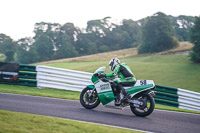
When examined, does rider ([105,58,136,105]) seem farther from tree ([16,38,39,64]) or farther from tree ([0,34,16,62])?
tree ([0,34,16,62])

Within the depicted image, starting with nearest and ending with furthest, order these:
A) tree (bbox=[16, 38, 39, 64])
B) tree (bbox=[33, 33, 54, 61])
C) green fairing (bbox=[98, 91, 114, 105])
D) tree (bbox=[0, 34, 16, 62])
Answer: green fairing (bbox=[98, 91, 114, 105]) → tree (bbox=[16, 38, 39, 64]) → tree (bbox=[0, 34, 16, 62]) → tree (bbox=[33, 33, 54, 61])

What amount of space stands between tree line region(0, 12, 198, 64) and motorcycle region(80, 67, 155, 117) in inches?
2628

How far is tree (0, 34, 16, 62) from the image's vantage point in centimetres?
7807

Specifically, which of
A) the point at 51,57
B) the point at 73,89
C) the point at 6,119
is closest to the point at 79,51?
the point at 51,57

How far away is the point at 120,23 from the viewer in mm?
119562

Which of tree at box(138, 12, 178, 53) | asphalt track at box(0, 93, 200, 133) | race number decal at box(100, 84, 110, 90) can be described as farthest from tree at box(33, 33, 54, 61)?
asphalt track at box(0, 93, 200, 133)

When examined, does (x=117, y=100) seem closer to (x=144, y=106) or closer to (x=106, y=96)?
(x=106, y=96)

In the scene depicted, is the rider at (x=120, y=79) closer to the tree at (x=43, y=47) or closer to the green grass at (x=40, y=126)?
the green grass at (x=40, y=126)

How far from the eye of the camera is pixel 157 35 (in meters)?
75.8

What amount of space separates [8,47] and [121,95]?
78135mm

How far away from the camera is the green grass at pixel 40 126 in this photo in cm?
546

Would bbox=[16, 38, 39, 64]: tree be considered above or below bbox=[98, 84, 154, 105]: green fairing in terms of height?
above

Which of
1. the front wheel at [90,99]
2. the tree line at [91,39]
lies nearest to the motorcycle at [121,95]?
the front wheel at [90,99]

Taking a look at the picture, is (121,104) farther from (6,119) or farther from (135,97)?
(6,119)
